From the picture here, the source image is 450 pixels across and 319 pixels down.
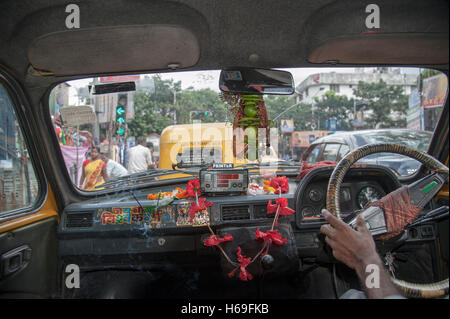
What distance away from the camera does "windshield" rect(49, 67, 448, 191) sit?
95.6 inches

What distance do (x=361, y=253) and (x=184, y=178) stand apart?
164 centimetres

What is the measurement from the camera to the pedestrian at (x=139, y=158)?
2.56 meters

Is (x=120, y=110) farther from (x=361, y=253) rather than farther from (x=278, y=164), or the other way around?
(x=361, y=253)

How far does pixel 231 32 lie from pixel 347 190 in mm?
1609

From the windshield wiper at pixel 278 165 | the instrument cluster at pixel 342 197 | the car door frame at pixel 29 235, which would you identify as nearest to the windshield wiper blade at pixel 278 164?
the windshield wiper at pixel 278 165

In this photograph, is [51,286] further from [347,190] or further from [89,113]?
[347,190]

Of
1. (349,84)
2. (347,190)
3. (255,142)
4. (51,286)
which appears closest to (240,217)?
(255,142)

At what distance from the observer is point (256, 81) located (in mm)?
2549

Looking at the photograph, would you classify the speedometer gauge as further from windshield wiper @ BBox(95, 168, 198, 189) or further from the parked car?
windshield wiper @ BBox(95, 168, 198, 189)

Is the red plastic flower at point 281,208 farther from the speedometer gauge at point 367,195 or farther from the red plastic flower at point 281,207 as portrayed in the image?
the speedometer gauge at point 367,195

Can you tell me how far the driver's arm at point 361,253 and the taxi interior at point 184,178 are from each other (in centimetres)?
15

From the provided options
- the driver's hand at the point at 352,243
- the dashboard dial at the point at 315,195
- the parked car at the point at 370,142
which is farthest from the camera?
the dashboard dial at the point at 315,195

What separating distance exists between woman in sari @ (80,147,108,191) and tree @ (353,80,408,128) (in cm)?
206

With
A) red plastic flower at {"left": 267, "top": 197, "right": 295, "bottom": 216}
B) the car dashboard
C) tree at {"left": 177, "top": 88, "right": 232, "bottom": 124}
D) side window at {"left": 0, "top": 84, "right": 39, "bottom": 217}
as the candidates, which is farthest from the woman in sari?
red plastic flower at {"left": 267, "top": 197, "right": 295, "bottom": 216}
